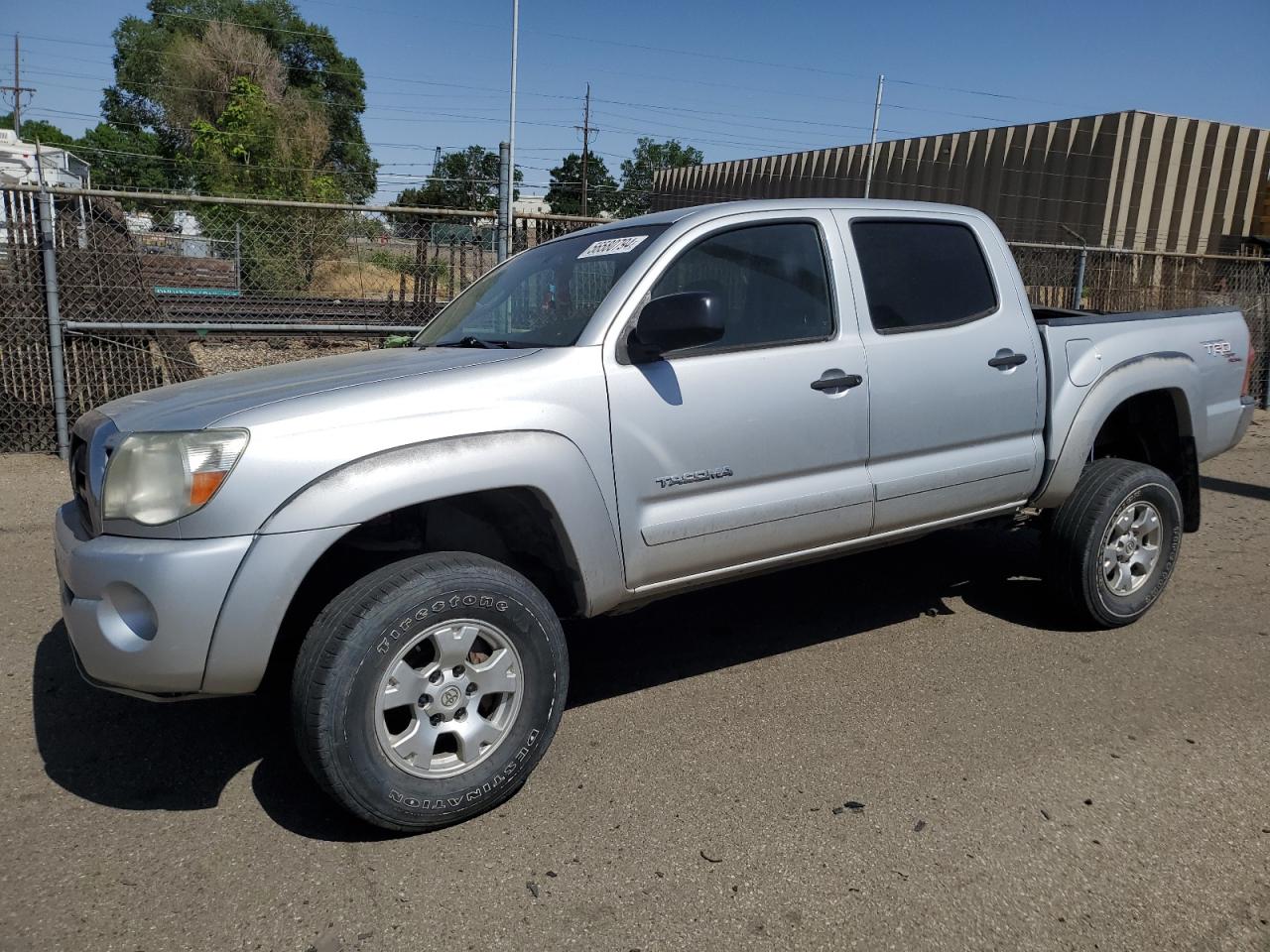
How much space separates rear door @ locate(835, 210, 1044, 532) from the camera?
3910 mm

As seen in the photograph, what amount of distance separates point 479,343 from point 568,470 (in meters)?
0.84

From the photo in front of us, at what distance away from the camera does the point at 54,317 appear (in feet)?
24.2

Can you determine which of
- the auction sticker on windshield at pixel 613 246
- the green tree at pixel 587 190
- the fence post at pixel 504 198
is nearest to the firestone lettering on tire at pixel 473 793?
the auction sticker on windshield at pixel 613 246

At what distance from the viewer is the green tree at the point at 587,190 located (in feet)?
153

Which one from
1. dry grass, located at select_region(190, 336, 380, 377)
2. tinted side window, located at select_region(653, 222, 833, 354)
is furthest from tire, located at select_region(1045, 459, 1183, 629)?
dry grass, located at select_region(190, 336, 380, 377)

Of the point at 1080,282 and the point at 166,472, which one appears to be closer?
the point at 166,472

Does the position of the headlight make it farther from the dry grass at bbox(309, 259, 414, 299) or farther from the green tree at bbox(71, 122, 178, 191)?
the green tree at bbox(71, 122, 178, 191)

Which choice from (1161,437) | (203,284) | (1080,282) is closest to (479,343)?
(1161,437)

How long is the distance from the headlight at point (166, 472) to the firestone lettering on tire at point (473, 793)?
3.28 ft

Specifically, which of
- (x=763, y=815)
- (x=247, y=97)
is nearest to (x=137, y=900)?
(x=763, y=815)

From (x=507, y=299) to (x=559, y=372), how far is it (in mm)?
1051

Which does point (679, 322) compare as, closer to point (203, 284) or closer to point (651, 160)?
point (203, 284)

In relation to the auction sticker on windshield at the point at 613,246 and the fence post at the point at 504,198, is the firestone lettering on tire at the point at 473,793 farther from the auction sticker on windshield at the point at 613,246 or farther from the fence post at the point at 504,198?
the fence post at the point at 504,198

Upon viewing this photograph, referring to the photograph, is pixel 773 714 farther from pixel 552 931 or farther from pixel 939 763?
pixel 552 931
